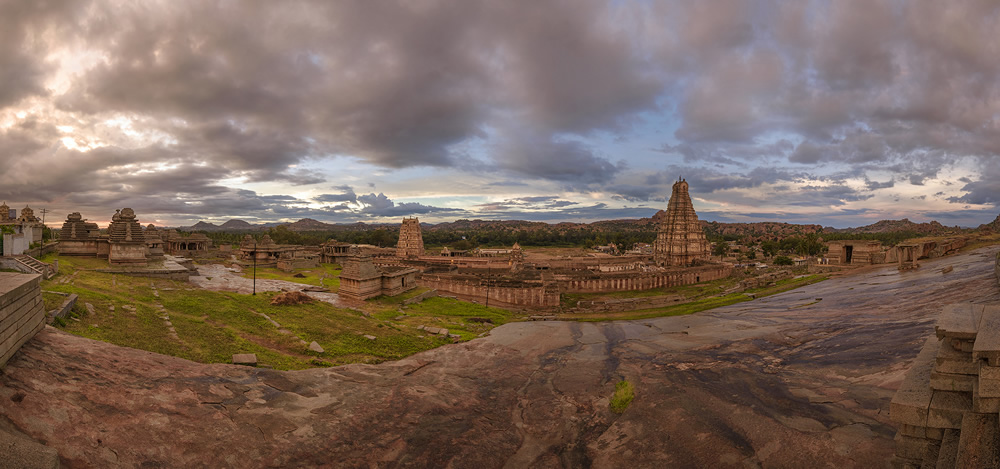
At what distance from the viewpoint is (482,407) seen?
11.6m

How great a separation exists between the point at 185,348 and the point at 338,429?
681 cm

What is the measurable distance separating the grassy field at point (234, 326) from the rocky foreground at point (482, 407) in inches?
58.9

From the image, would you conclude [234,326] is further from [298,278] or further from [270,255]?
[270,255]

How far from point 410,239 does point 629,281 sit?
1649 inches

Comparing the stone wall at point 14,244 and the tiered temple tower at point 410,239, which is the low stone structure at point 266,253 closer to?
the tiered temple tower at point 410,239

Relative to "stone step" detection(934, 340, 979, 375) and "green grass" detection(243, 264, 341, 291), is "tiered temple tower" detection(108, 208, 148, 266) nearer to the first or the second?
"green grass" detection(243, 264, 341, 291)

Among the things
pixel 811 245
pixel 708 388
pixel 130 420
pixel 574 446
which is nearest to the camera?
pixel 130 420

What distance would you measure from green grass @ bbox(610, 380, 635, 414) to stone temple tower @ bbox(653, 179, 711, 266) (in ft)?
205

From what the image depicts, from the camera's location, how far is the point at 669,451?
29.5 ft

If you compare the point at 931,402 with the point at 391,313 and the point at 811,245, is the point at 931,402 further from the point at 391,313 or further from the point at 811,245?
the point at 811,245

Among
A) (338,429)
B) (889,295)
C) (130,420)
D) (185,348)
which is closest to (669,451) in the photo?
(338,429)

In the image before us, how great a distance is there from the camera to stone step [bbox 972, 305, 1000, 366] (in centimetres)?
493

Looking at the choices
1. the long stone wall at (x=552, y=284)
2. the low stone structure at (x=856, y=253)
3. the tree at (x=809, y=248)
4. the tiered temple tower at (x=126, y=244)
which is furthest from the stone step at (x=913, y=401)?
→ the tree at (x=809, y=248)

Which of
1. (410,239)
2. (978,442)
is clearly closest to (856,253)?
(978,442)
